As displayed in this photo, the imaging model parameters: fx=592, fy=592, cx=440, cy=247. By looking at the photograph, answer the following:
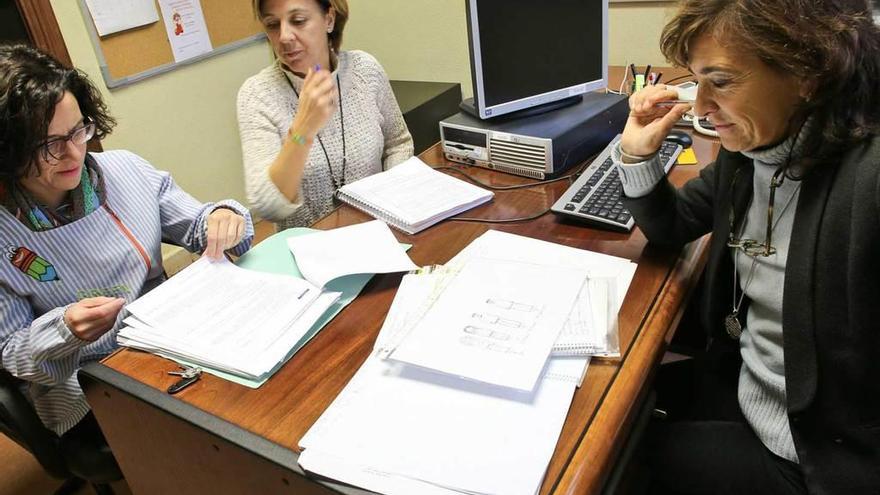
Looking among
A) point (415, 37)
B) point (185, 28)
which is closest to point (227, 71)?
point (185, 28)

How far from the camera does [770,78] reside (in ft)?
2.68

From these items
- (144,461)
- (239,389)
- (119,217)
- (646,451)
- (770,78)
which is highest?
(770,78)

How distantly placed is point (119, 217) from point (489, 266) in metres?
0.78

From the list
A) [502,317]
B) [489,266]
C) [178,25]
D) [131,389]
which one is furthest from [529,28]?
[178,25]

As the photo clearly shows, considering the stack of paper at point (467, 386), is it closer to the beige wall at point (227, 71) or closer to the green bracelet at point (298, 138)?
the green bracelet at point (298, 138)

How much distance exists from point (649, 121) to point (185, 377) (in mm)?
→ 933

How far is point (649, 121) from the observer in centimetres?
114

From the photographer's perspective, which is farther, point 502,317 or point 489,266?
point 489,266

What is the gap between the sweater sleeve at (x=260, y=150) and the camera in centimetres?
143

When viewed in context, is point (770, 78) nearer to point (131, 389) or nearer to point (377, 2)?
point (131, 389)

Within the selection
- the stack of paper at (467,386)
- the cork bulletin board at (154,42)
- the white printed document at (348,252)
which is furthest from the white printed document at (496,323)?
the cork bulletin board at (154,42)

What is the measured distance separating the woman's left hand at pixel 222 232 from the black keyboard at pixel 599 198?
25.9 inches

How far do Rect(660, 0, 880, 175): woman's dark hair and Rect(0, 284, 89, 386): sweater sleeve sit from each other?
114 cm

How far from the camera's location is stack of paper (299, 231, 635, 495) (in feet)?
2.27
